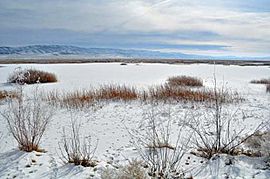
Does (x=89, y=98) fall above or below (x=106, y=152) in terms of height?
above

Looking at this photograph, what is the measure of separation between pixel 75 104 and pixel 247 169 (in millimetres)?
7799

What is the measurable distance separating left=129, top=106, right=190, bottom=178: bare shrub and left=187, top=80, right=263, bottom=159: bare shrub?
376 millimetres

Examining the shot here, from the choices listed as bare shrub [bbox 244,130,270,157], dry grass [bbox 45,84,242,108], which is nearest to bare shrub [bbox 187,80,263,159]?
bare shrub [bbox 244,130,270,157]

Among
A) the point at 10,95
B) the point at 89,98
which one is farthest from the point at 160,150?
the point at 10,95

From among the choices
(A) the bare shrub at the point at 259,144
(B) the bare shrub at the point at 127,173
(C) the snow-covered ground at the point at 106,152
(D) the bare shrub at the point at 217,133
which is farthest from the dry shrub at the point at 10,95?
(A) the bare shrub at the point at 259,144

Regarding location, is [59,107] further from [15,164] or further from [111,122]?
[15,164]

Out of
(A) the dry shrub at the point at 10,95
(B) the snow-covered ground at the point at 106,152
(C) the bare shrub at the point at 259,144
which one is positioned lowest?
(B) the snow-covered ground at the point at 106,152

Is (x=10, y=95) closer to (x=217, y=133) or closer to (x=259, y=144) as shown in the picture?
(x=217, y=133)

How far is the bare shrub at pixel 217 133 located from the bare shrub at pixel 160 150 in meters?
0.38

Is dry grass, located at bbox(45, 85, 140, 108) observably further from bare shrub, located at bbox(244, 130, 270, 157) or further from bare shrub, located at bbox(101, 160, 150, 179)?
bare shrub, located at bbox(101, 160, 150, 179)

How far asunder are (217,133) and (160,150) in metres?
1.36

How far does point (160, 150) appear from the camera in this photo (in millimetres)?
6414

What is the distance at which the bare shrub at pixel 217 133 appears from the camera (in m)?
6.93

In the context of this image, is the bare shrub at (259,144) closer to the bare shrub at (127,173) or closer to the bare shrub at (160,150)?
the bare shrub at (160,150)
